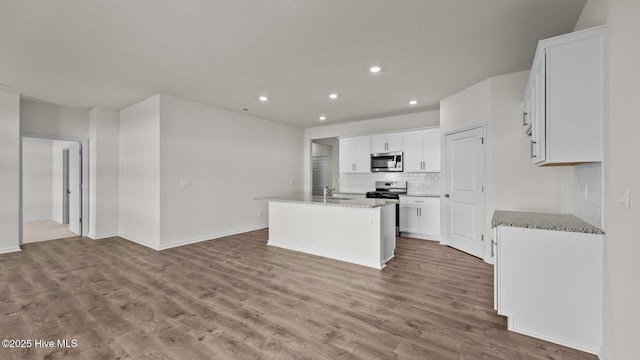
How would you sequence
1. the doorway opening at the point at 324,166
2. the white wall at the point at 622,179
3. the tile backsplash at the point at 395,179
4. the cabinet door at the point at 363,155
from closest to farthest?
the white wall at the point at 622,179 < the tile backsplash at the point at 395,179 < the cabinet door at the point at 363,155 < the doorway opening at the point at 324,166

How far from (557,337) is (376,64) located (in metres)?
3.19

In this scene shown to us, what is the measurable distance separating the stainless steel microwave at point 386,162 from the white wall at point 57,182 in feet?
26.3

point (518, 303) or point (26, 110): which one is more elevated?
point (26, 110)

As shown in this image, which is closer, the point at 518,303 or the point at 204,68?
the point at 518,303

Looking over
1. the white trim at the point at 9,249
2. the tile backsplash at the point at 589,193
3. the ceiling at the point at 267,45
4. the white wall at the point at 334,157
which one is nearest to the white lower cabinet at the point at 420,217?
the ceiling at the point at 267,45

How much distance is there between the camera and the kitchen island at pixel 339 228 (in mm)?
3846

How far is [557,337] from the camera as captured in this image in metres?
2.10

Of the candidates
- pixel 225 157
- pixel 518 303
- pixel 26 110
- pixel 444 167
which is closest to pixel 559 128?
pixel 518 303

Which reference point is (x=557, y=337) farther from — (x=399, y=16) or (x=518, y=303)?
(x=399, y=16)

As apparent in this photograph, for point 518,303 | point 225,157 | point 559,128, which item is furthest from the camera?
point 225,157

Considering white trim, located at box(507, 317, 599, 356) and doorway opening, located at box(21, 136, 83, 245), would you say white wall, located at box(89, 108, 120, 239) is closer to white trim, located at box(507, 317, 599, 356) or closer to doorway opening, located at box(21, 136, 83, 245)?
doorway opening, located at box(21, 136, 83, 245)

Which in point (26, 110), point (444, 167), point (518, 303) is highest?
point (26, 110)

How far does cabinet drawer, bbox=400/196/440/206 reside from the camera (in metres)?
5.42

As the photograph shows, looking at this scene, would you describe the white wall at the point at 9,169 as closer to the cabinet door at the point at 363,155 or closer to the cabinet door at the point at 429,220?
the cabinet door at the point at 363,155
